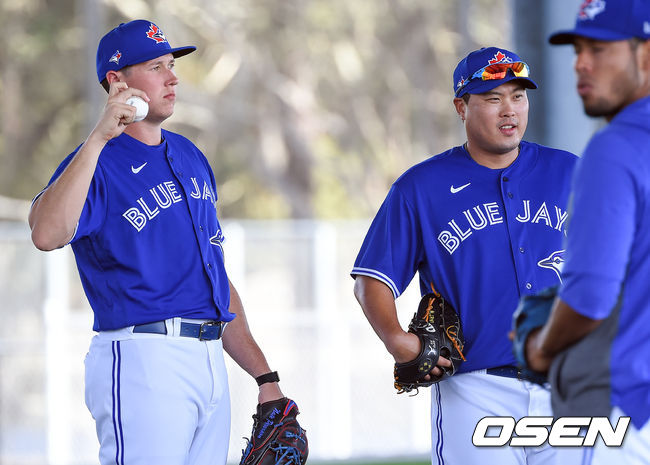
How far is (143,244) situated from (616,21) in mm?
1874

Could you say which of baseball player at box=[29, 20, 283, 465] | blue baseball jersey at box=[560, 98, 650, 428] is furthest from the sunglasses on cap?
blue baseball jersey at box=[560, 98, 650, 428]

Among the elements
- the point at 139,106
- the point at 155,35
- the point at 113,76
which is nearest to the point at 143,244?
the point at 139,106

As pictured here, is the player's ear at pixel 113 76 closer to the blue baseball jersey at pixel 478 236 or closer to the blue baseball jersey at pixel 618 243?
the blue baseball jersey at pixel 478 236

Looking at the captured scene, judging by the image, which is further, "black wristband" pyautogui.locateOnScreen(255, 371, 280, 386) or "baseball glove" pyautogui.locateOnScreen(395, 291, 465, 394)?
"black wristband" pyautogui.locateOnScreen(255, 371, 280, 386)

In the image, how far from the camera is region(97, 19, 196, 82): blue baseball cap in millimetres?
3766

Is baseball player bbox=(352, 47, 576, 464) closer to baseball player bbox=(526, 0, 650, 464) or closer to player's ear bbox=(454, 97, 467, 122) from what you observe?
player's ear bbox=(454, 97, 467, 122)

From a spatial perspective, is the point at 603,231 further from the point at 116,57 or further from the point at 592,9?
the point at 116,57

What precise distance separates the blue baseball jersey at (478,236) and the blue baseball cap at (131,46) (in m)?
1.03

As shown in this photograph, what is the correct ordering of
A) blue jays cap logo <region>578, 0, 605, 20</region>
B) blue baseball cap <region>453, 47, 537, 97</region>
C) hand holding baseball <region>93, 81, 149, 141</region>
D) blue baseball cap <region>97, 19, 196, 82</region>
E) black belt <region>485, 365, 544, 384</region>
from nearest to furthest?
blue jays cap logo <region>578, 0, 605, 20</region> < hand holding baseball <region>93, 81, 149, 141</region> < black belt <region>485, 365, 544, 384</region> < blue baseball cap <region>453, 47, 537, 97</region> < blue baseball cap <region>97, 19, 196, 82</region>

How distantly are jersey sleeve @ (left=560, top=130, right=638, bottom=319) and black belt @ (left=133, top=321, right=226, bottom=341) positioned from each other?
65.9 inches

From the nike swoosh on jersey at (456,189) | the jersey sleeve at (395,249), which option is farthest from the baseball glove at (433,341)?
the nike swoosh on jersey at (456,189)

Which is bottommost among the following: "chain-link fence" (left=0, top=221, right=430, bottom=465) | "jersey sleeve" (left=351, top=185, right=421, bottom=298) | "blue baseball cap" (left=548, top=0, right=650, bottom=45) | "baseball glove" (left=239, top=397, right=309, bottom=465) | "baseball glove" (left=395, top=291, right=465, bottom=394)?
"chain-link fence" (left=0, top=221, right=430, bottom=465)

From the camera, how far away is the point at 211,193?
13.1ft

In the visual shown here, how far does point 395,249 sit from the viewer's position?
12.2 feet
